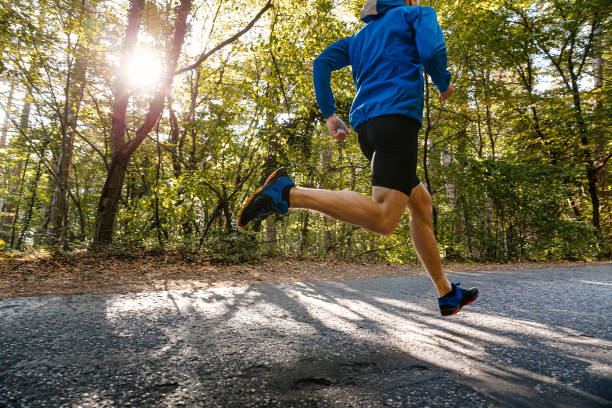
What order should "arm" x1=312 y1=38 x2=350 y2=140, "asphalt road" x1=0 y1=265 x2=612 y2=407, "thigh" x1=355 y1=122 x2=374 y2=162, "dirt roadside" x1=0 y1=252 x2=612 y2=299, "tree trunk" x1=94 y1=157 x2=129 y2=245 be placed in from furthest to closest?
"tree trunk" x1=94 y1=157 x2=129 y2=245 → "dirt roadside" x1=0 y1=252 x2=612 y2=299 → "arm" x1=312 y1=38 x2=350 y2=140 → "thigh" x1=355 y1=122 x2=374 y2=162 → "asphalt road" x1=0 y1=265 x2=612 y2=407

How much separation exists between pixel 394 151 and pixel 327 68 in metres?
0.89

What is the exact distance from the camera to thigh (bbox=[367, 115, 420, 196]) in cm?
192

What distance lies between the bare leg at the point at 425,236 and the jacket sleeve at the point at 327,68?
857 millimetres

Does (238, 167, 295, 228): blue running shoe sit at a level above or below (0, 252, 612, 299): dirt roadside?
above

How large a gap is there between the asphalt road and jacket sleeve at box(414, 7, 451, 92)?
1606mm

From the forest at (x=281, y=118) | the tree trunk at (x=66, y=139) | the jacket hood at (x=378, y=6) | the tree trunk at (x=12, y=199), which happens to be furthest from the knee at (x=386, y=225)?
the tree trunk at (x=12, y=199)

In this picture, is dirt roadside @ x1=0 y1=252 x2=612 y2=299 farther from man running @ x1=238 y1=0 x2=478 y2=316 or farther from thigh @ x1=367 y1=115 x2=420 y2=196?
thigh @ x1=367 y1=115 x2=420 y2=196

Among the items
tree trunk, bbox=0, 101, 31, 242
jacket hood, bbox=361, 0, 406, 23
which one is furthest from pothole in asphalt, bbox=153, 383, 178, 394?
tree trunk, bbox=0, 101, 31, 242

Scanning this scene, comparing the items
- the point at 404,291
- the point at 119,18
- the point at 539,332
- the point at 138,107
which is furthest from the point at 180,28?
the point at 539,332

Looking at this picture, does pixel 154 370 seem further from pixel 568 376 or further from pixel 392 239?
pixel 392 239

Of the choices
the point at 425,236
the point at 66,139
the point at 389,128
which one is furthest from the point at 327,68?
the point at 66,139

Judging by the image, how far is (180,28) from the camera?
752 cm

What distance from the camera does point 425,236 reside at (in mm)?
2234

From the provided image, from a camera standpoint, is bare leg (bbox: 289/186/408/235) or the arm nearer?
bare leg (bbox: 289/186/408/235)
